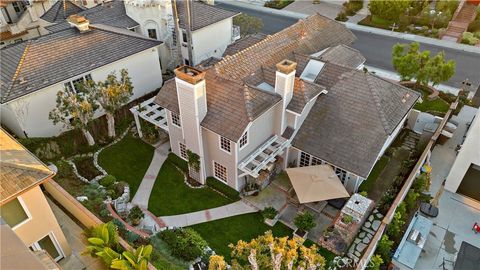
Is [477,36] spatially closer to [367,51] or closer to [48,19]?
[367,51]

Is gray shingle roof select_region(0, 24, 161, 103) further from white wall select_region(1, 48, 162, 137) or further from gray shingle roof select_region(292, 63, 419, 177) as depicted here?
gray shingle roof select_region(292, 63, 419, 177)

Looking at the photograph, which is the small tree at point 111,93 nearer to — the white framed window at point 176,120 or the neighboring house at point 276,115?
the neighboring house at point 276,115

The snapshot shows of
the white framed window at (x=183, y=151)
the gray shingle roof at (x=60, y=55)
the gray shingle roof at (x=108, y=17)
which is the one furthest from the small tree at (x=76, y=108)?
the gray shingle roof at (x=108, y=17)

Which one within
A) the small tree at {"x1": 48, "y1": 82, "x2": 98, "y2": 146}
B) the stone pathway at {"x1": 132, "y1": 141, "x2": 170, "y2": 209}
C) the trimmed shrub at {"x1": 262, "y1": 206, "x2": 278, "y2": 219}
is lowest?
the stone pathway at {"x1": 132, "y1": 141, "x2": 170, "y2": 209}

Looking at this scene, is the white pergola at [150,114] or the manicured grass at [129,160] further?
the white pergola at [150,114]

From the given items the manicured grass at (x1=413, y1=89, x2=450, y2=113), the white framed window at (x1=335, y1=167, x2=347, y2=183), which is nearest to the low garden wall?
the white framed window at (x1=335, y1=167, x2=347, y2=183)
